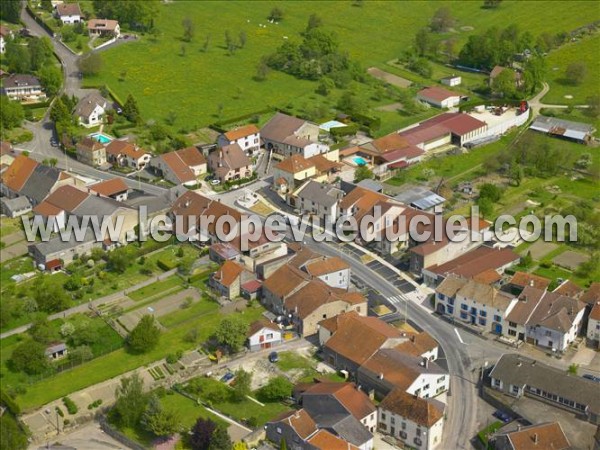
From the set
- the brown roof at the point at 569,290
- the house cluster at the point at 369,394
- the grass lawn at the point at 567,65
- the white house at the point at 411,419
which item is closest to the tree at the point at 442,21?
the grass lawn at the point at 567,65

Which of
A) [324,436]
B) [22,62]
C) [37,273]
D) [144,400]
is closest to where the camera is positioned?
[324,436]

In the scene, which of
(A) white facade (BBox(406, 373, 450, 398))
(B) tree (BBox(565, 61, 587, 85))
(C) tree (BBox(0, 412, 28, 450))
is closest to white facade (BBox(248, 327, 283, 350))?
(A) white facade (BBox(406, 373, 450, 398))

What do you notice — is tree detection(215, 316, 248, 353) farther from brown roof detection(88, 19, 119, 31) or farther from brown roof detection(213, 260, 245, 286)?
brown roof detection(88, 19, 119, 31)

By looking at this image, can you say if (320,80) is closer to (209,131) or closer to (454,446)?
(209,131)

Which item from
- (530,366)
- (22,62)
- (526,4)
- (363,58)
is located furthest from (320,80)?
(530,366)

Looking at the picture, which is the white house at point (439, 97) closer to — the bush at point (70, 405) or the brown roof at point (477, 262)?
the brown roof at point (477, 262)

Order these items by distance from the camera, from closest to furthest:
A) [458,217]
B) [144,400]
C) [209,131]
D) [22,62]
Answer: [144,400], [458,217], [209,131], [22,62]

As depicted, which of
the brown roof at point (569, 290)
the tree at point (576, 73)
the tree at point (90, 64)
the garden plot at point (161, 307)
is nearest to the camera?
the garden plot at point (161, 307)
